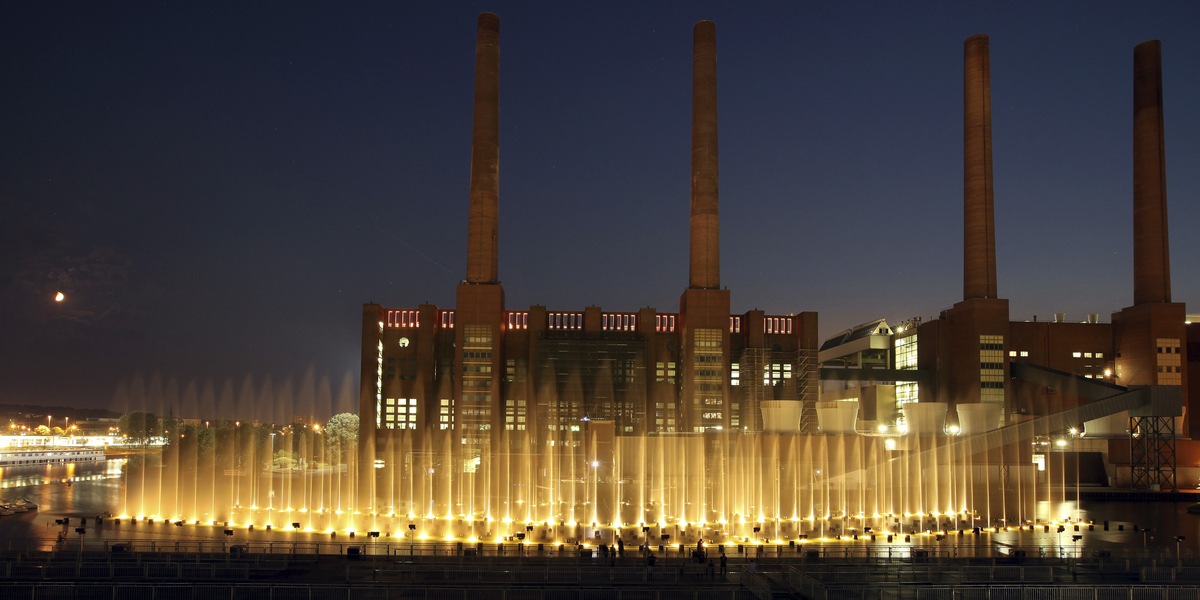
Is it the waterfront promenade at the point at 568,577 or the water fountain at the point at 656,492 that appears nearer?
the waterfront promenade at the point at 568,577

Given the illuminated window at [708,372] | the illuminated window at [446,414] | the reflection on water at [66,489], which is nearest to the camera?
the reflection on water at [66,489]

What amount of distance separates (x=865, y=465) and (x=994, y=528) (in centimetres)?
2211

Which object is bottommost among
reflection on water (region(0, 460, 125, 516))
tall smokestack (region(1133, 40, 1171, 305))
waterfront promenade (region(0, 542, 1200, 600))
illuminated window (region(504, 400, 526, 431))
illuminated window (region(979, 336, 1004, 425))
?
reflection on water (region(0, 460, 125, 516))

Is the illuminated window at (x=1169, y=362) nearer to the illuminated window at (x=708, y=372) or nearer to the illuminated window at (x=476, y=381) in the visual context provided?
the illuminated window at (x=708, y=372)

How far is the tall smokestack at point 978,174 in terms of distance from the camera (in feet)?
283

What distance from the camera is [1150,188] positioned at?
89.1 metres

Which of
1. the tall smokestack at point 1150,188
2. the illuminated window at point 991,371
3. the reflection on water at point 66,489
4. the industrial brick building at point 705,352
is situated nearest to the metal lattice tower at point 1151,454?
the industrial brick building at point 705,352

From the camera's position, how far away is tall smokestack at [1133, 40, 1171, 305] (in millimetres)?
89000

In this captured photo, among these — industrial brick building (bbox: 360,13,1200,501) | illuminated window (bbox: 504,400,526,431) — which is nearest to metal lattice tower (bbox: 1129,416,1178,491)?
industrial brick building (bbox: 360,13,1200,501)

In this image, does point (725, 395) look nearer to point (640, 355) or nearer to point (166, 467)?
point (640, 355)

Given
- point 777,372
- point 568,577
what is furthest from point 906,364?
point 568,577

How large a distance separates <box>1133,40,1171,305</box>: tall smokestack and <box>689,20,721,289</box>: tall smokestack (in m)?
38.0

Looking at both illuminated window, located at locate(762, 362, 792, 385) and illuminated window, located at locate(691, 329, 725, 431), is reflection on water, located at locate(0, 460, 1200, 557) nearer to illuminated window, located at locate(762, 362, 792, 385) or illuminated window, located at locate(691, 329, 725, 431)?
illuminated window, located at locate(691, 329, 725, 431)

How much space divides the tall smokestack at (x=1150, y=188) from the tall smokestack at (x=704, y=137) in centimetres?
3797
